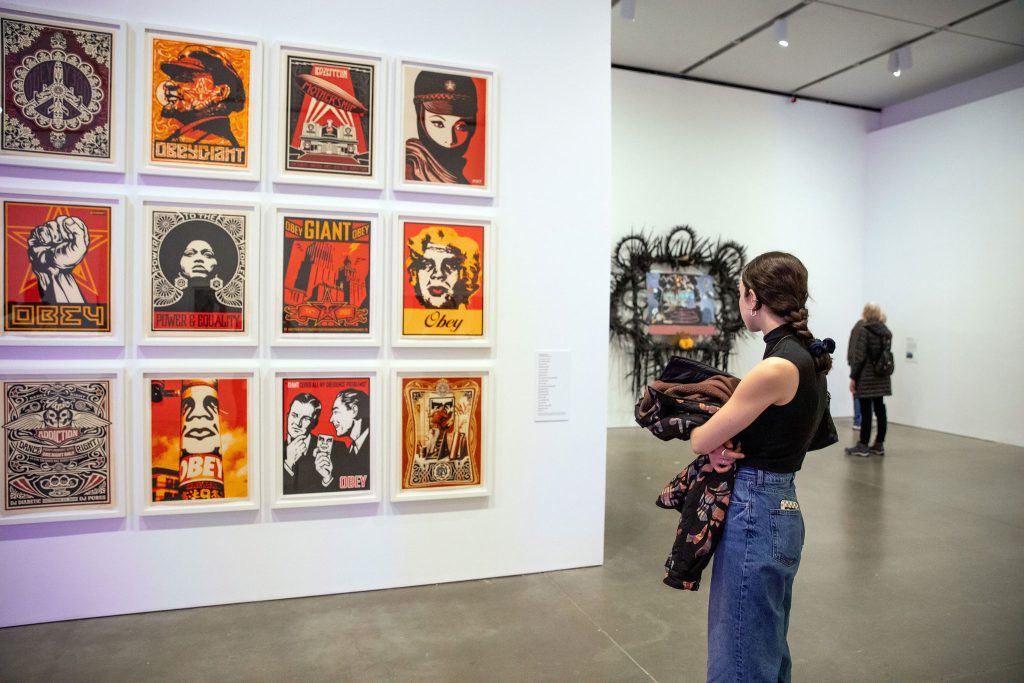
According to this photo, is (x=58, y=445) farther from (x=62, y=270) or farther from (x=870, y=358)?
(x=870, y=358)

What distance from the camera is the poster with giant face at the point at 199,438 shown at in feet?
10.4

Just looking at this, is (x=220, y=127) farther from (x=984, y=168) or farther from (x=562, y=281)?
(x=984, y=168)

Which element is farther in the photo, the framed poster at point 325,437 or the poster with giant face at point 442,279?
the poster with giant face at point 442,279

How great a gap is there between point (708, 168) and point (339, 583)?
743 cm

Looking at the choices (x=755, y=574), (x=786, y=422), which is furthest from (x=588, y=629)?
(x=786, y=422)

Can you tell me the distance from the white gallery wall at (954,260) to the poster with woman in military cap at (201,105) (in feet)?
27.6

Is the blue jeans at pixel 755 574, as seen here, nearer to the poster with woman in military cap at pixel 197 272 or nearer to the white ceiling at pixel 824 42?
the poster with woman in military cap at pixel 197 272

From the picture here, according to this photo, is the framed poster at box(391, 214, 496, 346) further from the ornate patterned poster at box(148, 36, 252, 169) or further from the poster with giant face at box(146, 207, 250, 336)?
the ornate patterned poster at box(148, 36, 252, 169)

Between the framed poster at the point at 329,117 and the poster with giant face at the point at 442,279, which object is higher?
the framed poster at the point at 329,117

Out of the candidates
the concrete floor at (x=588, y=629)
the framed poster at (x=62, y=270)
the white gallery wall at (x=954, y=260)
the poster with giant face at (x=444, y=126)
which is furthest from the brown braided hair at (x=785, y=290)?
the white gallery wall at (x=954, y=260)

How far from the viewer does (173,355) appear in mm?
3205

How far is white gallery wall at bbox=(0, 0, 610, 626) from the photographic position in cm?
312

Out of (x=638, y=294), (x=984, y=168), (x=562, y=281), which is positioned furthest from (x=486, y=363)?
(x=984, y=168)

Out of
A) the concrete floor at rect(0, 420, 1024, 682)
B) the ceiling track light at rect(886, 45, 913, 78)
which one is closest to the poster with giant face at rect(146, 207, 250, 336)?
the concrete floor at rect(0, 420, 1024, 682)
